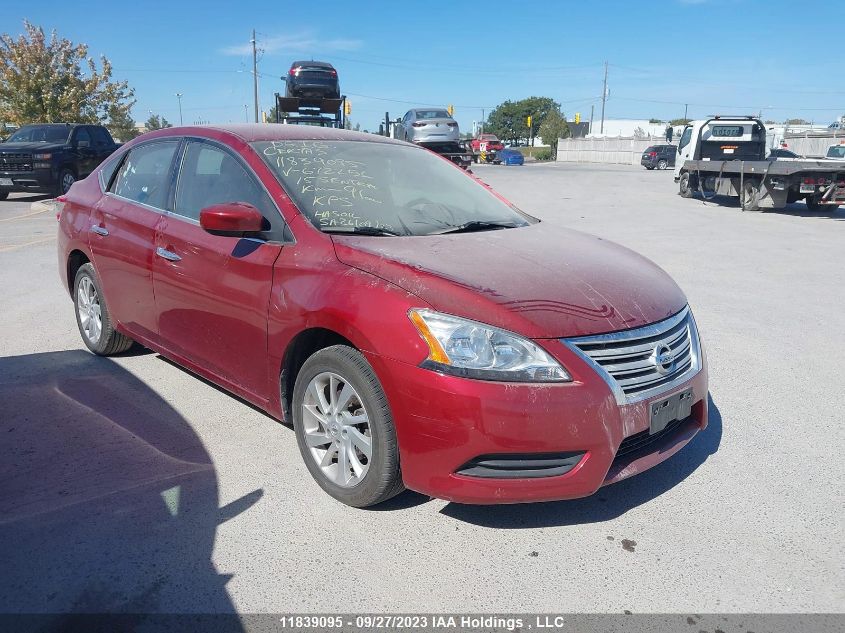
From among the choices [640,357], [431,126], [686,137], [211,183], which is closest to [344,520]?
[640,357]

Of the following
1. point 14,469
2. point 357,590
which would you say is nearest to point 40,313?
point 14,469

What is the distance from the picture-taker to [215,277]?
3658 millimetres

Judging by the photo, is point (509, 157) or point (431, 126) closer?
point (431, 126)

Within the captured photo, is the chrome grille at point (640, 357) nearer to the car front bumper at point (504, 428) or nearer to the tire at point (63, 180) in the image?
the car front bumper at point (504, 428)

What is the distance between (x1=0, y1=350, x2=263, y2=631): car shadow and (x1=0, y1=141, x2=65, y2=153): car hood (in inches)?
530

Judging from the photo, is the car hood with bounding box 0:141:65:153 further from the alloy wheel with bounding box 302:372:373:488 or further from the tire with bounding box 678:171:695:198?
the tire with bounding box 678:171:695:198

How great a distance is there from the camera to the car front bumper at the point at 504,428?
2623 millimetres

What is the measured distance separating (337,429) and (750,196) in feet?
55.4

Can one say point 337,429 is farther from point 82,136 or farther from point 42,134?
point 42,134

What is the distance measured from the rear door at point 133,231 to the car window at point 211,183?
192mm

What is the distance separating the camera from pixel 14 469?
3461mm

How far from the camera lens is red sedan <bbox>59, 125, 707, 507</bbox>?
8.80ft

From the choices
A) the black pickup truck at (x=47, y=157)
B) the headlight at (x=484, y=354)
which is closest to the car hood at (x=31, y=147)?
the black pickup truck at (x=47, y=157)

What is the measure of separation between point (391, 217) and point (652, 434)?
5.63 ft
